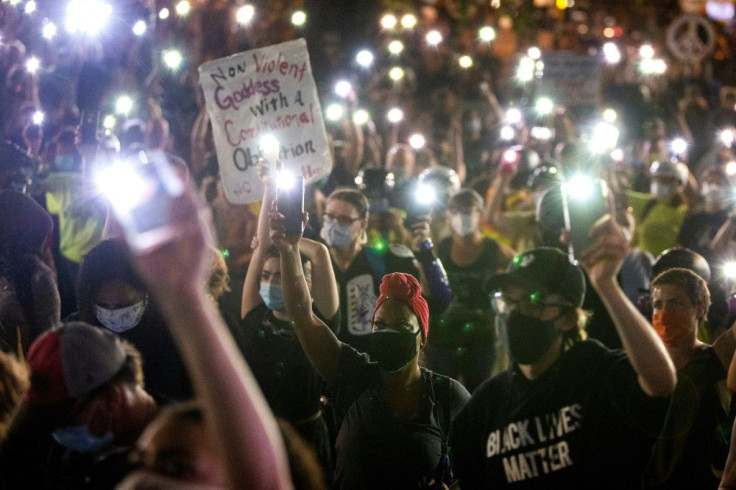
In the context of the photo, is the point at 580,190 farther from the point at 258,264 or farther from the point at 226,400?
the point at 258,264

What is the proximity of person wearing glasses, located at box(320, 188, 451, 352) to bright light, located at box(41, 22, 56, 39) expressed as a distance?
462cm

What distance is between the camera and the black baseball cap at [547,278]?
3.75m

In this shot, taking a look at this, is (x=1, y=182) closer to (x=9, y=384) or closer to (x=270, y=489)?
(x=9, y=384)

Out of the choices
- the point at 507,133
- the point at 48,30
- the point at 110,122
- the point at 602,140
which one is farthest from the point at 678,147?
the point at 48,30

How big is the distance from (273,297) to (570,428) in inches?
84.5

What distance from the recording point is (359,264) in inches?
246

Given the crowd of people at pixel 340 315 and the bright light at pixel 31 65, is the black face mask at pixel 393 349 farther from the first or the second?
the bright light at pixel 31 65

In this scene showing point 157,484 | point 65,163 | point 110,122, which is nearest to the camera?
point 157,484

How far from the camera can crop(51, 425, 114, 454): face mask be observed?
3.10m

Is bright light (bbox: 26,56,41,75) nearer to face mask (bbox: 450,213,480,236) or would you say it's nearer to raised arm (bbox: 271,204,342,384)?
face mask (bbox: 450,213,480,236)

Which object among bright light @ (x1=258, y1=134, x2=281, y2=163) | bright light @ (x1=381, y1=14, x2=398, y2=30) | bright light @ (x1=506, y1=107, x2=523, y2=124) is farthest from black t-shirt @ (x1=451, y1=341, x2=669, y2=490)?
bright light @ (x1=381, y1=14, x2=398, y2=30)

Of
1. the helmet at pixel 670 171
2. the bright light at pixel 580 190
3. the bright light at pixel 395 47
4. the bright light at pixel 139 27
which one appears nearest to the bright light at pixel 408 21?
the bright light at pixel 395 47

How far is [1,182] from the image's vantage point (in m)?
6.66

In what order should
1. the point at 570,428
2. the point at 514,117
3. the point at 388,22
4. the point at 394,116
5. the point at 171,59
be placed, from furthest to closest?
the point at 388,22, the point at 514,117, the point at 394,116, the point at 171,59, the point at 570,428
